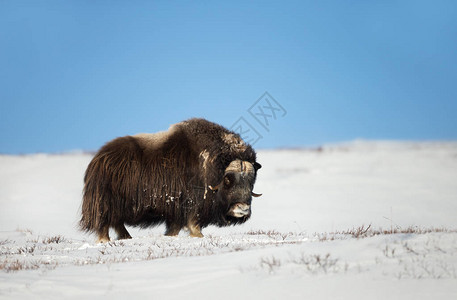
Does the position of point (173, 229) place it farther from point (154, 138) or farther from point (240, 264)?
point (240, 264)

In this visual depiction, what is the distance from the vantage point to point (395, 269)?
Result: 12.8 feet

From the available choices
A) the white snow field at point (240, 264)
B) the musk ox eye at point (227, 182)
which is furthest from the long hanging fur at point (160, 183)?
the white snow field at point (240, 264)

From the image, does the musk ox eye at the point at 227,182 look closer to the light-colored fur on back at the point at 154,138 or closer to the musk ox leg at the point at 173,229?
the musk ox leg at the point at 173,229

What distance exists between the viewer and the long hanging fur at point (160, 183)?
318 inches

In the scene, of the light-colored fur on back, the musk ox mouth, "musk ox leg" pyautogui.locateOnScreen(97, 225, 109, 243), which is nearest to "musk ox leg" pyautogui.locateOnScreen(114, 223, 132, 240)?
"musk ox leg" pyautogui.locateOnScreen(97, 225, 109, 243)

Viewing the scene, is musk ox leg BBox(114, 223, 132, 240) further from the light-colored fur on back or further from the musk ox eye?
the musk ox eye

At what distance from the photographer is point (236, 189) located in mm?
7953

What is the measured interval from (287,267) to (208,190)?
409cm

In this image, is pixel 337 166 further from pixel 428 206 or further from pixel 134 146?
pixel 134 146

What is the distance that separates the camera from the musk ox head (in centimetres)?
794

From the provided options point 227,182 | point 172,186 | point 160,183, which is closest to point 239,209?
point 227,182

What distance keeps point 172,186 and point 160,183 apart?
0.63ft

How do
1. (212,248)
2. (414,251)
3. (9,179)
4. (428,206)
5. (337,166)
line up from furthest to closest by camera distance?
1. (337,166)
2. (9,179)
3. (428,206)
4. (212,248)
5. (414,251)

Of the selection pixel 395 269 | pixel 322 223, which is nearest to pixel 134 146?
pixel 395 269
